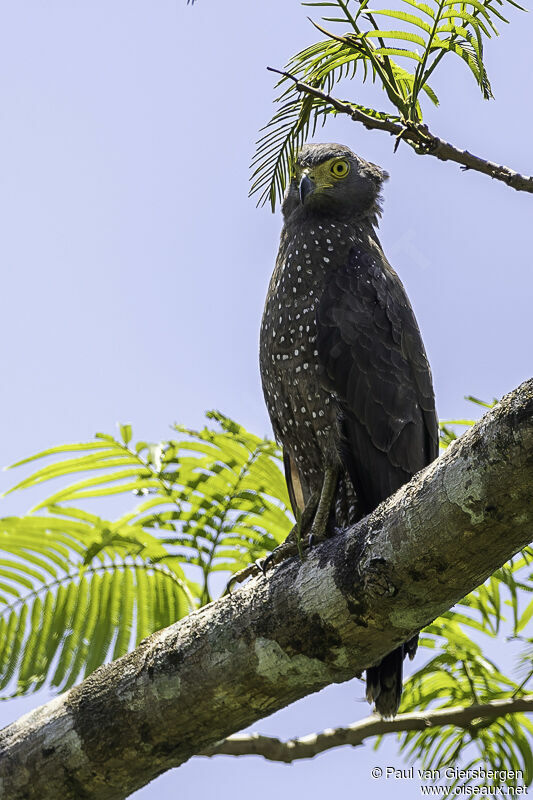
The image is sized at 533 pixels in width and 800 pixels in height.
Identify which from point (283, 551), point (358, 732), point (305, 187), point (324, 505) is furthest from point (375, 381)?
point (358, 732)

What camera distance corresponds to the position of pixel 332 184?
14.5 ft

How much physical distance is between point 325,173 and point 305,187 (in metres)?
0.15

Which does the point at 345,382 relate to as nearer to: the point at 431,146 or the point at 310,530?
the point at 310,530

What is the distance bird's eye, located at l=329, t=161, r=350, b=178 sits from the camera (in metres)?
4.41

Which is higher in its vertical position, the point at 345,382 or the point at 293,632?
the point at 345,382

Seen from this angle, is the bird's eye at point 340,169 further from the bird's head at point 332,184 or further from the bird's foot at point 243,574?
the bird's foot at point 243,574

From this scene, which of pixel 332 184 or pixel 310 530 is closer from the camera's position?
pixel 310 530

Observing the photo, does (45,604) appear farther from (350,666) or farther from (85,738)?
(350,666)

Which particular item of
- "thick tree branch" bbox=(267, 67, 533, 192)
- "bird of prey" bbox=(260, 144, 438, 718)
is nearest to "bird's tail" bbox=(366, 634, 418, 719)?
"bird of prey" bbox=(260, 144, 438, 718)

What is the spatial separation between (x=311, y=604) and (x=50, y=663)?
161cm

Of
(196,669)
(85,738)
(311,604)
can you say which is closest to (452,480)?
(311,604)

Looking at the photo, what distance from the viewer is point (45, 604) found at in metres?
3.98

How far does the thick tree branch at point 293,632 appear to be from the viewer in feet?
7.39

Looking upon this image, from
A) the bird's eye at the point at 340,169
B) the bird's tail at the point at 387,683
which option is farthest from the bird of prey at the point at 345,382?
the bird's eye at the point at 340,169
